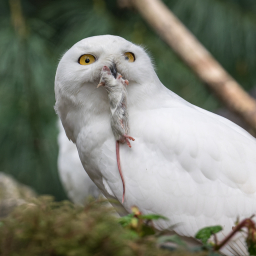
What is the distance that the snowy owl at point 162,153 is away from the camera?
1.39m

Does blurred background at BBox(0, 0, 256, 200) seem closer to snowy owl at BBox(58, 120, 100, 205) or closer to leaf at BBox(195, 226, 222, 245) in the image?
snowy owl at BBox(58, 120, 100, 205)

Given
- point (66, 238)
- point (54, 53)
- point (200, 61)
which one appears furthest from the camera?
point (54, 53)

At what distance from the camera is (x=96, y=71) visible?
1.37m

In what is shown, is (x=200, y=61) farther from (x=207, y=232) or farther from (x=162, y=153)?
(x=207, y=232)

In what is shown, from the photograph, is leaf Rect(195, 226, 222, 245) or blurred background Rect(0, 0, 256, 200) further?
blurred background Rect(0, 0, 256, 200)

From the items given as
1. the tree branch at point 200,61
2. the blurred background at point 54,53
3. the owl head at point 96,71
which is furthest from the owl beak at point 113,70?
the blurred background at point 54,53

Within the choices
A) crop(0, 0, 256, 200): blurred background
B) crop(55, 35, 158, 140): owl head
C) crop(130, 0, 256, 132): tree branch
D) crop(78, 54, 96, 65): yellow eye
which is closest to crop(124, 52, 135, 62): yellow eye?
crop(55, 35, 158, 140): owl head

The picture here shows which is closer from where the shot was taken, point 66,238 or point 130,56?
point 66,238

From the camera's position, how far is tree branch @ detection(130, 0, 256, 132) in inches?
89.7

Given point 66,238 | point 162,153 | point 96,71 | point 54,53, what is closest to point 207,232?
point 66,238

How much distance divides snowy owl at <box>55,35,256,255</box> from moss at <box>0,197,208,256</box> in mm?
769

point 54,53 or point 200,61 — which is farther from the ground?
point 200,61

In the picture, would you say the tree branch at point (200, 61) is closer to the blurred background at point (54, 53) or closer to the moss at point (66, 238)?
the blurred background at point (54, 53)

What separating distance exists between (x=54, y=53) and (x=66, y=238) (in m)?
3.25
